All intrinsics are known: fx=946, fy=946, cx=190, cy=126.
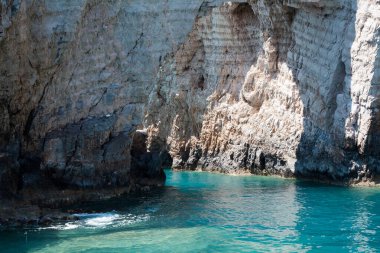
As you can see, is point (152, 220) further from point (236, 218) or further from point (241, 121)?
point (241, 121)

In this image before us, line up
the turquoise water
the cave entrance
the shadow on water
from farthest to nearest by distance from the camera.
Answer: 1. the cave entrance
2. the shadow on water
3. the turquoise water

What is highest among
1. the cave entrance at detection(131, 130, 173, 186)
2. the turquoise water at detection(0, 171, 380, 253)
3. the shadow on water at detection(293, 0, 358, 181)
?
the shadow on water at detection(293, 0, 358, 181)

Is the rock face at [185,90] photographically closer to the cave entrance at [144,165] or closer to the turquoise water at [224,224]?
the cave entrance at [144,165]

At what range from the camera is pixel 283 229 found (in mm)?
26141

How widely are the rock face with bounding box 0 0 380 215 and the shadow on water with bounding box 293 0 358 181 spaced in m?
0.06

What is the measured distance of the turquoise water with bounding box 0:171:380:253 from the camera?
23875 mm

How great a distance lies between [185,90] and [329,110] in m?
11.6

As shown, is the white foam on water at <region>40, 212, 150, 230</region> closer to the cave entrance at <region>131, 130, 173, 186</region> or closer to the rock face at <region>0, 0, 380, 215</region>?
the rock face at <region>0, 0, 380, 215</region>

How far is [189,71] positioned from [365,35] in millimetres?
14191

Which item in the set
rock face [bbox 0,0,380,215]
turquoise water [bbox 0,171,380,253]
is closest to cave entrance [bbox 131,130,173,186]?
rock face [bbox 0,0,380,215]

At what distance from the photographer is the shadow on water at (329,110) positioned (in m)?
35.3

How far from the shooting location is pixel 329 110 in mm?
36625

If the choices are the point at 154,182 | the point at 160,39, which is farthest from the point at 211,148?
the point at 160,39

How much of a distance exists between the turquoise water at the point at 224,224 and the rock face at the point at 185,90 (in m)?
1.86
